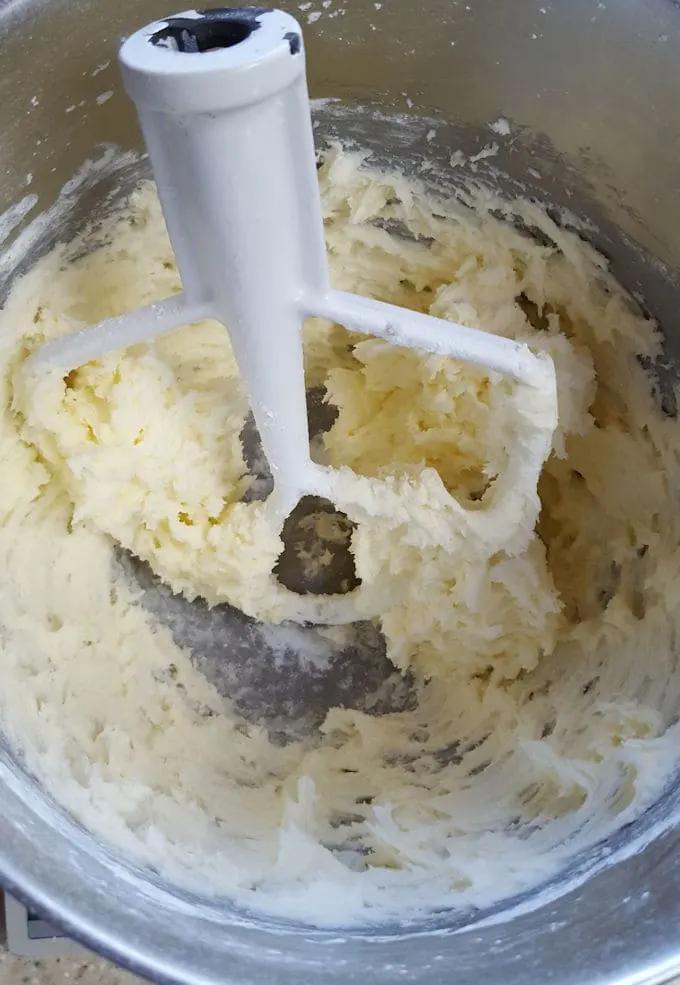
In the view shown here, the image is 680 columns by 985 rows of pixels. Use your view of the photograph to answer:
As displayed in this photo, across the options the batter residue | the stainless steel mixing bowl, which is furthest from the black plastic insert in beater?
the batter residue

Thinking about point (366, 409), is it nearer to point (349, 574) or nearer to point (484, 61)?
point (349, 574)

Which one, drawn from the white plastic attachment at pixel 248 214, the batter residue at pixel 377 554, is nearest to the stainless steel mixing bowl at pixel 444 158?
the batter residue at pixel 377 554

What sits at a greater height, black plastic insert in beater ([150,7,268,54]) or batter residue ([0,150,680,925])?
black plastic insert in beater ([150,7,268,54])

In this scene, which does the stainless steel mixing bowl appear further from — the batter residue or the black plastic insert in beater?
the black plastic insert in beater

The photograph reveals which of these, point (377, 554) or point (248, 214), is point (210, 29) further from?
point (377, 554)

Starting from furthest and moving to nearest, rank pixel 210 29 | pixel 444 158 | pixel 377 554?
pixel 377 554
pixel 444 158
pixel 210 29

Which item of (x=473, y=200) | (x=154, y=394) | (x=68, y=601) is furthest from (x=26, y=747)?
(x=473, y=200)

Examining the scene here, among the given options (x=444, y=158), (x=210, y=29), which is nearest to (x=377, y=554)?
(x=444, y=158)
